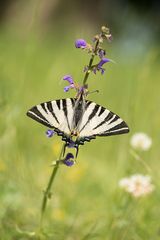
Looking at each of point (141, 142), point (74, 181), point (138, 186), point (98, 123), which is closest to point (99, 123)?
point (98, 123)

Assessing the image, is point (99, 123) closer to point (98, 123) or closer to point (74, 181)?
point (98, 123)

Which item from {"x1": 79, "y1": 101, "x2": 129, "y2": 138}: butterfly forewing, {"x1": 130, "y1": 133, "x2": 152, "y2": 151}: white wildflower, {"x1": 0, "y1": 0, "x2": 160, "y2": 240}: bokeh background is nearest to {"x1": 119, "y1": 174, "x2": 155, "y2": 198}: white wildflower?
{"x1": 0, "y1": 0, "x2": 160, "y2": 240}: bokeh background

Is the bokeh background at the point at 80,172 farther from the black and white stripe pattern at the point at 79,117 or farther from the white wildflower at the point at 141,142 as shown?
the black and white stripe pattern at the point at 79,117

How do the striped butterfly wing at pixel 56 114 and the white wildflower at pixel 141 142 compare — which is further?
the white wildflower at pixel 141 142

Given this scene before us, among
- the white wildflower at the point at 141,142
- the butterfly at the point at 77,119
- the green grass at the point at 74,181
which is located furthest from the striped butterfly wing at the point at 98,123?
the white wildflower at the point at 141,142

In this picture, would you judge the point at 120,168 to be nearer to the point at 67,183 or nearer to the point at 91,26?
the point at 67,183

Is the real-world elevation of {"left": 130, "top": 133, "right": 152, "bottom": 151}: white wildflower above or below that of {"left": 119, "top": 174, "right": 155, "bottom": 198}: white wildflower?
above

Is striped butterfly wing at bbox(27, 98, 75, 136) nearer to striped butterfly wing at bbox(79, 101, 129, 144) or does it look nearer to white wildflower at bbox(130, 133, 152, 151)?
striped butterfly wing at bbox(79, 101, 129, 144)
